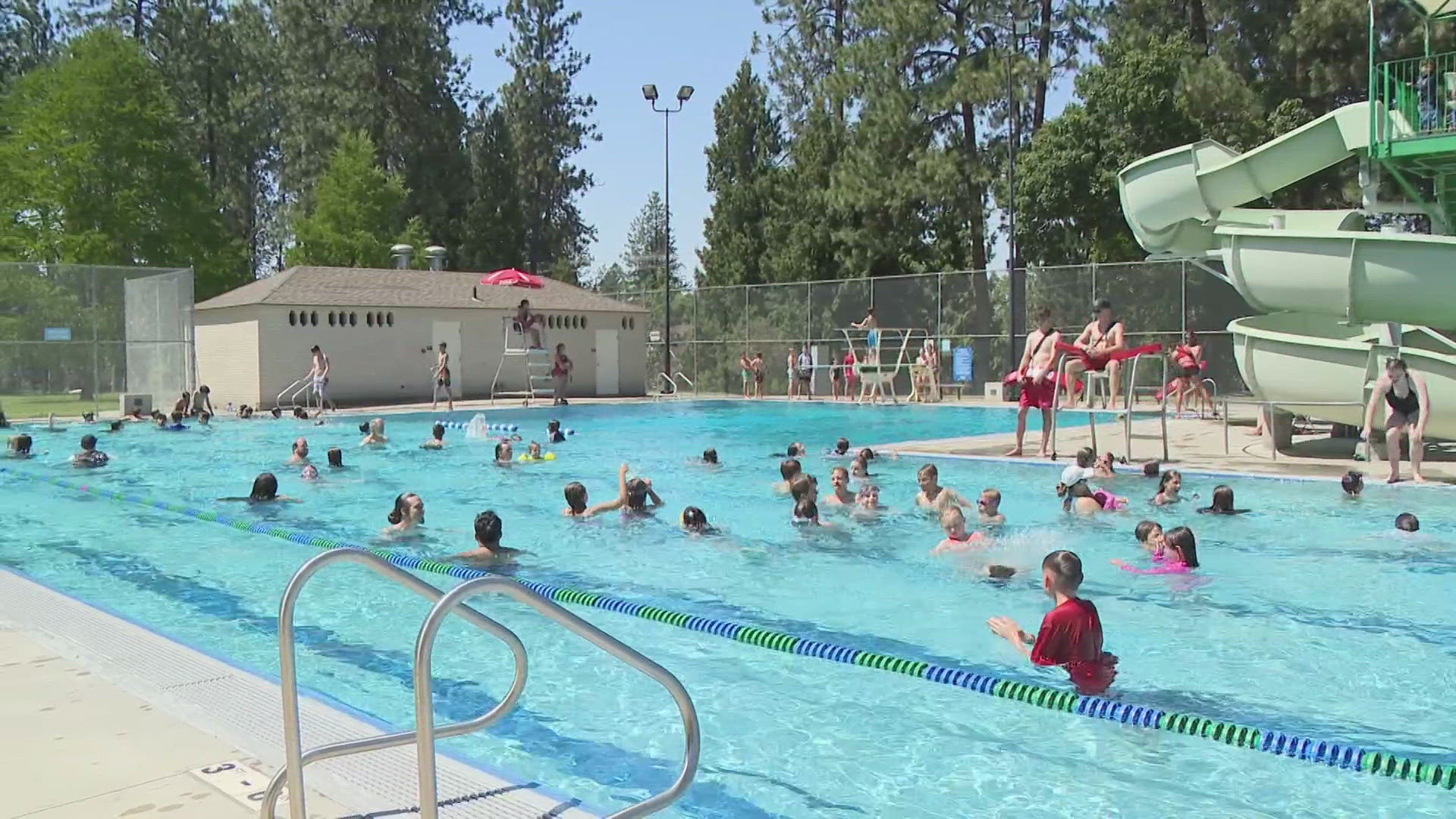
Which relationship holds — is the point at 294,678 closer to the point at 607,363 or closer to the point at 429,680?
the point at 429,680

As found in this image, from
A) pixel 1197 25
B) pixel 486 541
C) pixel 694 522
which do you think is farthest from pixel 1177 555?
pixel 1197 25

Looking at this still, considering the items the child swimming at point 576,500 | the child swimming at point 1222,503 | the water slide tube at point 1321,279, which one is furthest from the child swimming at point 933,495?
the water slide tube at point 1321,279

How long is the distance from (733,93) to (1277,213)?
30.7m

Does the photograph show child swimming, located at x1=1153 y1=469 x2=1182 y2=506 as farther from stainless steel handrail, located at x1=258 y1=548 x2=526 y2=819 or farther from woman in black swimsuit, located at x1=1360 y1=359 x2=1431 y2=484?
stainless steel handrail, located at x1=258 y1=548 x2=526 y2=819

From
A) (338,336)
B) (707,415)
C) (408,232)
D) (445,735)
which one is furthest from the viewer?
(408,232)

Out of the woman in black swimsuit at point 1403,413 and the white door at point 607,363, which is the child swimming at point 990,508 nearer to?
the woman in black swimsuit at point 1403,413

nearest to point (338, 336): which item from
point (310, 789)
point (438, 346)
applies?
point (438, 346)

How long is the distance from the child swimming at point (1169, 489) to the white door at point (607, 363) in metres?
25.6

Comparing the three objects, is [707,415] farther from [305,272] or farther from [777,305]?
[305,272]

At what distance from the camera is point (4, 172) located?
41188 mm

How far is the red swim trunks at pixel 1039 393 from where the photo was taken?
14.2 meters

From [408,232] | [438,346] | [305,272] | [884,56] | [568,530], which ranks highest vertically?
[884,56]

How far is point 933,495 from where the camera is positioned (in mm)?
10836

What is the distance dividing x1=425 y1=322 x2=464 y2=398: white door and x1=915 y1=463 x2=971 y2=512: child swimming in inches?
913
